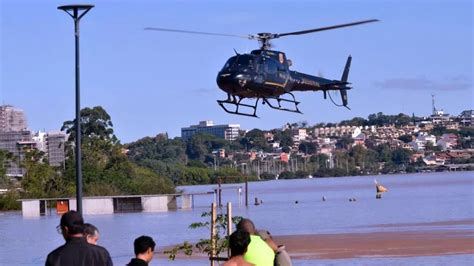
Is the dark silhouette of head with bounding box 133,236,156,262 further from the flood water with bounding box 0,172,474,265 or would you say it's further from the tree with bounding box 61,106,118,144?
the tree with bounding box 61,106,118,144

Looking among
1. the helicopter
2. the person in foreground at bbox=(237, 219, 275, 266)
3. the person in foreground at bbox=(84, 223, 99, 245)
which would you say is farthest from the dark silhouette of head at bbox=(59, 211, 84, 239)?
the helicopter

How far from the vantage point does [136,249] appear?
1091 cm

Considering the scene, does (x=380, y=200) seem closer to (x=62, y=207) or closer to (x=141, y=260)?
(x=62, y=207)

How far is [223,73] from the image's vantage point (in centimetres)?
2980

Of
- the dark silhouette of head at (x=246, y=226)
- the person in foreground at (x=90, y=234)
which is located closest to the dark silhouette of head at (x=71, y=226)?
the person in foreground at (x=90, y=234)

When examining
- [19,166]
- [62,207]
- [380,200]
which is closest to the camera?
[62,207]

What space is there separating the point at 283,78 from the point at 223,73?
78.3 inches

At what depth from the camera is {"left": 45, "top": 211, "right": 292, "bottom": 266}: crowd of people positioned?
32.8ft

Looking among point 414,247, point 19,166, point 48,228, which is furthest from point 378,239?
point 19,166

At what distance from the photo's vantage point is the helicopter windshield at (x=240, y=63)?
29.9m

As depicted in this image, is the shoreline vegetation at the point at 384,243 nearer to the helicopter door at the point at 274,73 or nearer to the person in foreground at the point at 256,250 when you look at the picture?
the helicopter door at the point at 274,73

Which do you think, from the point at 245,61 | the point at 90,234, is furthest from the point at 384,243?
the point at 90,234

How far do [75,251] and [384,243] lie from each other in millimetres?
38607

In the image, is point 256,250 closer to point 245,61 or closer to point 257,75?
point 257,75
